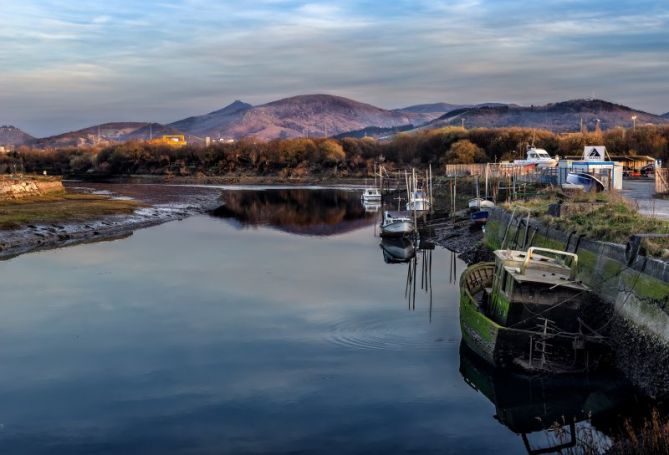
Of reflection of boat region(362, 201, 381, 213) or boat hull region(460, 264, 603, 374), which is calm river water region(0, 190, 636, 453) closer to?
boat hull region(460, 264, 603, 374)

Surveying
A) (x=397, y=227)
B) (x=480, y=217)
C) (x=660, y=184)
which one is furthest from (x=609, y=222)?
(x=397, y=227)

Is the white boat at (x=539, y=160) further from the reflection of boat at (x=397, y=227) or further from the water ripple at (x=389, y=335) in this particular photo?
the water ripple at (x=389, y=335)

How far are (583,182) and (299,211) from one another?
3137 centimetres

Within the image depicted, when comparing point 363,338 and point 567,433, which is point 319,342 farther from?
point 567,433

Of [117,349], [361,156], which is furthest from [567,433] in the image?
[361,156]

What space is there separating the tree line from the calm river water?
2609 inches

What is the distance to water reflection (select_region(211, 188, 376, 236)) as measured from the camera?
56.6 m

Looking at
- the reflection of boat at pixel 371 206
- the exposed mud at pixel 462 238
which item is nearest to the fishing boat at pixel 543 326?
the exposed mud at pixel 462 238

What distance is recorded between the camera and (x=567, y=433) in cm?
1568

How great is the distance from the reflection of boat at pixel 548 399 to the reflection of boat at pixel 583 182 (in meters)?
24.5

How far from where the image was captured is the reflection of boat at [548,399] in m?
16.0

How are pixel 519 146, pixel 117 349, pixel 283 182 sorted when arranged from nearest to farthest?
1. pixel 117 349
2. pixel 519 146
3. pixel 283 182

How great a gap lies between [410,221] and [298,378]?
2879 cm

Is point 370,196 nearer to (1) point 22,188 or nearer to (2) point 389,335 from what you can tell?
(1) point 22,188
